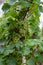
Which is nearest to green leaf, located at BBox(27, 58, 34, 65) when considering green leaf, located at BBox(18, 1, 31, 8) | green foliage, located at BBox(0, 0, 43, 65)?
green foliage, located at BBox(0, 0, 43, 65)

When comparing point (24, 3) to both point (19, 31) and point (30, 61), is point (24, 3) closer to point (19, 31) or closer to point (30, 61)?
point (19, 31)

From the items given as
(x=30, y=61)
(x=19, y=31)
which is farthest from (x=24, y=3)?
(x=30, y=61)

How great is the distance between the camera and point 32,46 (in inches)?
35.9

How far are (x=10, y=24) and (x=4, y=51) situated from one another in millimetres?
125

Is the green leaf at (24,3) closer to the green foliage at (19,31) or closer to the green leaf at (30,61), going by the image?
the green foliage at (19,31)

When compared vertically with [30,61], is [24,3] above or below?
above

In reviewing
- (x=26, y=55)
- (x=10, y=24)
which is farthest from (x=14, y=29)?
(x=26, y=55)

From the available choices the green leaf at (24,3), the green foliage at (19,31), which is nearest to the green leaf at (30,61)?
the green foliage at (19,31)

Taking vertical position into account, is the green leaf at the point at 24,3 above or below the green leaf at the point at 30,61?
above

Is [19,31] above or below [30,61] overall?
above

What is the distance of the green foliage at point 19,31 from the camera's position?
0.94 meters

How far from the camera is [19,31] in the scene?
3.24 feet

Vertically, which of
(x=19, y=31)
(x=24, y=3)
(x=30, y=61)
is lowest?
(x=30, y=61)

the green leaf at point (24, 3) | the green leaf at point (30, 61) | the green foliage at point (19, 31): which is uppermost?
the green leaf at point (24, 3)
